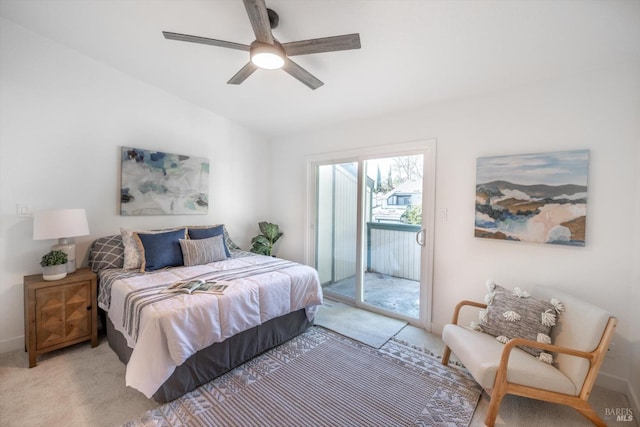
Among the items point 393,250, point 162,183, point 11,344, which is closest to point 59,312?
point 11,344

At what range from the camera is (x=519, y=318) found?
202 centimetres

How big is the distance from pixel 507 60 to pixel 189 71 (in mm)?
3111

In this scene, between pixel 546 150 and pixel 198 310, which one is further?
pixel 546 150

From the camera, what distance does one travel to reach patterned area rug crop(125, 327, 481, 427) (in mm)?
1755

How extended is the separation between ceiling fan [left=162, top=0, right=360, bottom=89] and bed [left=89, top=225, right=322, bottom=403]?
183 centimetres

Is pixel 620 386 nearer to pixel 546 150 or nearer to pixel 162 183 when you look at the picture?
pixel 546 150

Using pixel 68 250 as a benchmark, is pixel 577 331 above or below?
below

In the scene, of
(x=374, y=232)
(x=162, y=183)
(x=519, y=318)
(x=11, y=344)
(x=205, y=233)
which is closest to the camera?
(x=519, y=318)

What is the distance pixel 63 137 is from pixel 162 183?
3.32 feet

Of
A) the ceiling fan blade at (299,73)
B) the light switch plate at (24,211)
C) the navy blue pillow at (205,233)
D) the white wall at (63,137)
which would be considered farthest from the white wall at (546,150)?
the light switch plate at (24,211)

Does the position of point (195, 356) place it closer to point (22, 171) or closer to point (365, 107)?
point (22, 171)

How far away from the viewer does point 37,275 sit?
256 centimetres

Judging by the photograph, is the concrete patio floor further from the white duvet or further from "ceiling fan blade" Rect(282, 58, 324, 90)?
"ceiling fan blade" Rect(282, 58, 324, 90)

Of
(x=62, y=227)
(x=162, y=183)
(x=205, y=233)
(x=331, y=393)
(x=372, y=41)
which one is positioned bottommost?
(x=331, y=393)
